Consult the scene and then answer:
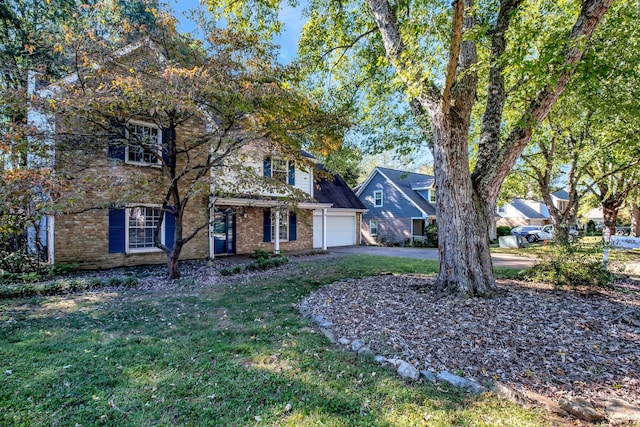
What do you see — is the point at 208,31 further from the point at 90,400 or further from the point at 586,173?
the point at 586,173

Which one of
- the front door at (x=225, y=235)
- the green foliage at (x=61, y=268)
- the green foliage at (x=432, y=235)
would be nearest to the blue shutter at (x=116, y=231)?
the green foliage at (x=61, y=268)

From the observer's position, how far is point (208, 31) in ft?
25.8

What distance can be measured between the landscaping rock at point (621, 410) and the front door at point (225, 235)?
12.5 metres

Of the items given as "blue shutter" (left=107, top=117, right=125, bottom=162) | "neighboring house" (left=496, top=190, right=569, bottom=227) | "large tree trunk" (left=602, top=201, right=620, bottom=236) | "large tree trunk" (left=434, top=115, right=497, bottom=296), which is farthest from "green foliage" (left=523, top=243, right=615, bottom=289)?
"neighboring house" (left=496, top=190, right=569, bottom=227)

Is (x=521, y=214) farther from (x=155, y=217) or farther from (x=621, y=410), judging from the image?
(x=621, y=410)

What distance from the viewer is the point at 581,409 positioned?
257 centimetres

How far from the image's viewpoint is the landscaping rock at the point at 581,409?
8.25 feet

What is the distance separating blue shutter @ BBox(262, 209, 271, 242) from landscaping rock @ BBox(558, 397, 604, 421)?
41.8 feet

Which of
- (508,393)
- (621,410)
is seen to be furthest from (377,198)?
(621,410)

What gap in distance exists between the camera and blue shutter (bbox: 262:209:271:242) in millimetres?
14547

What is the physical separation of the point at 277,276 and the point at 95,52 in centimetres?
685

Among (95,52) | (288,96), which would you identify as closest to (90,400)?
(288,96)

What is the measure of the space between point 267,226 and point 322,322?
33.2 feet

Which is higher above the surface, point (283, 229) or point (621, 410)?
point (283, 229)
